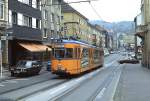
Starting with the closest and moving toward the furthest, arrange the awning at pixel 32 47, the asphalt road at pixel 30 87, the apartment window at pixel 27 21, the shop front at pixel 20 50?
the asphalt road at pixel 30 87 < the shop front at pixel 20 50 < the awning at pixel 32 47 < the apartment window at pixel 27 21

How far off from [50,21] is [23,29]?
18280 millimetres

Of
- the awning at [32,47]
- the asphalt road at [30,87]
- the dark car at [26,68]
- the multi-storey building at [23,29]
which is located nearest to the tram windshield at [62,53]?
the asphalt road at [30,87]

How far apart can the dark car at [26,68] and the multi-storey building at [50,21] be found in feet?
70.9

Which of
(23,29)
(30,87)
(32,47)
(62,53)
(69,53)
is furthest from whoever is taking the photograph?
(32,47)

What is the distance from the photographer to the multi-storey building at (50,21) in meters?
63.2

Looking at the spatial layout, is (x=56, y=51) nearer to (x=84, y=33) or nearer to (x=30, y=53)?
(x=30, y=53)

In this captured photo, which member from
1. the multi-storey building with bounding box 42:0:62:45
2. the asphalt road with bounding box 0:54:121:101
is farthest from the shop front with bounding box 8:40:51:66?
the asphalt road with bounding box 0:54:121:101

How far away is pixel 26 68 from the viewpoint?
3619 cm

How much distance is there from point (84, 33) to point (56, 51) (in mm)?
79386

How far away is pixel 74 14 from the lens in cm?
9931

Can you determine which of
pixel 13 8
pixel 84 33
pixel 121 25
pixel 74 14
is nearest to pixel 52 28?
pixel 13 8

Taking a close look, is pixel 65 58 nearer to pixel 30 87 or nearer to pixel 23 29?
pixel 30 87

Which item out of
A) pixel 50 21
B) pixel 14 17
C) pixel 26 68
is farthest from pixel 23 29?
pixel 50 21

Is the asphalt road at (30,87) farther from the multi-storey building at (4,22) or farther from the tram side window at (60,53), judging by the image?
the multi-storey building at (4,22)
